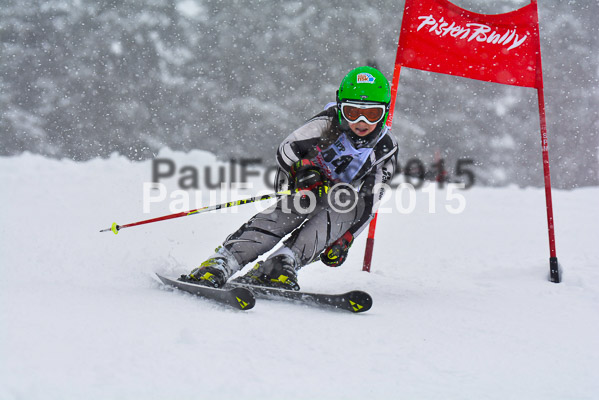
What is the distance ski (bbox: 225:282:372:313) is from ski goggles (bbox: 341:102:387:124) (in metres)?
1.27

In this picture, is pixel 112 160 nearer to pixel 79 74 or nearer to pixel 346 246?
pixel 346 246

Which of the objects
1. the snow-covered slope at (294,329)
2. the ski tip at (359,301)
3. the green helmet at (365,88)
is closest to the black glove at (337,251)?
the snow-covered slope at (294,329)

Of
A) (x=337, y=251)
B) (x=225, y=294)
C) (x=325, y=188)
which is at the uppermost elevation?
(x=325, y=188)

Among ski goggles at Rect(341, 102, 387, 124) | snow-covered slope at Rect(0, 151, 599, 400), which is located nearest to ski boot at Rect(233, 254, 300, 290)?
snow-covered slope at Rect(0, 151, 599, 400)

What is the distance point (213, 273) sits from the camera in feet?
10.3

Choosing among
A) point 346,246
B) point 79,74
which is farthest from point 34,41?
point 346,246

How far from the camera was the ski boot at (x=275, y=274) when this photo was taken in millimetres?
3297

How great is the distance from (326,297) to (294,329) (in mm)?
568

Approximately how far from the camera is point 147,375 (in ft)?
5.64

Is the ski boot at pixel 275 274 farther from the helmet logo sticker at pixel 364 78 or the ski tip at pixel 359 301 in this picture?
the helmet logo sticker at pixel 364 78

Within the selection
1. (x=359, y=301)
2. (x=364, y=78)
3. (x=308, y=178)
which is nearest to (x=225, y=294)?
(x=359, y=301)

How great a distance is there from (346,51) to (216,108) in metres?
4.98

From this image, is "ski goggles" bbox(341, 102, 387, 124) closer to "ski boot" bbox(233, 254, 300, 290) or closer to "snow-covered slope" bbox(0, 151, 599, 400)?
"ski boot" bbox(233, 254, 300, 290)

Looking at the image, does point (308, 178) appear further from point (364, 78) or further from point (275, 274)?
point (364, 78)
